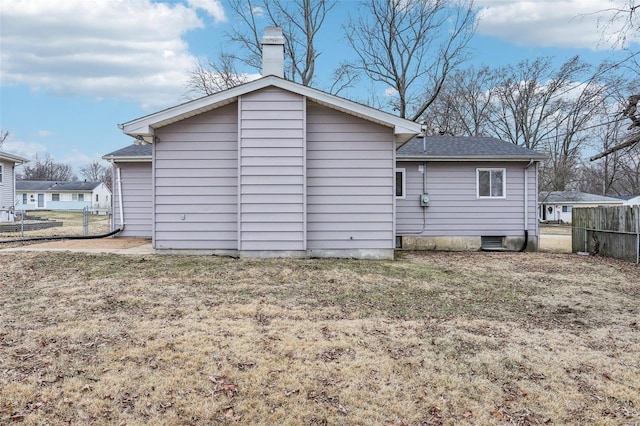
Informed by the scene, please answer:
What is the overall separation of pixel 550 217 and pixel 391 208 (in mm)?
35950

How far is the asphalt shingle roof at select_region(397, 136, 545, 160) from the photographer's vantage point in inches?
465

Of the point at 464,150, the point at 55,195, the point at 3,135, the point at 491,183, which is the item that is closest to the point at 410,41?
the point at 464,150

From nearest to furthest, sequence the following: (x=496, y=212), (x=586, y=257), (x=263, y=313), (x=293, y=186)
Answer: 1. (x=263, y=313)
2. (x=293, y=186)
3. (x=586, y=257)
4. (x=496, y=212)

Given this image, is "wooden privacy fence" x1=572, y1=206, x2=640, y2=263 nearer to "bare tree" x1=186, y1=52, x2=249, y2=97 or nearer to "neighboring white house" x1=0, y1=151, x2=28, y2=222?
"bare tree" x1=186, y1=52, x2=249, y2=97

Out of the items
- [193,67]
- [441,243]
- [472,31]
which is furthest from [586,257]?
[193,67]

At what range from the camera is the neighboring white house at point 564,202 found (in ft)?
117

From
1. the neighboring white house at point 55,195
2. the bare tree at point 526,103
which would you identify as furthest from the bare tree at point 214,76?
the neighboring white house at point 55,195

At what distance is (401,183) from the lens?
12.1 m

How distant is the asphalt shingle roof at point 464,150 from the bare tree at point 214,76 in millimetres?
13661

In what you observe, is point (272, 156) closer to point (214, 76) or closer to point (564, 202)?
point (214, 76)

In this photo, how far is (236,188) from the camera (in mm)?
8859

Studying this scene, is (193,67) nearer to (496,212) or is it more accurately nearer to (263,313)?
(496,212)

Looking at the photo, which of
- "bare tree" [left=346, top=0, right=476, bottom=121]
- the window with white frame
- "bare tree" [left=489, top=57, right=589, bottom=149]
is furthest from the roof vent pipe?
"bare tree" [left=489, top=57, right=589, bottom=149]

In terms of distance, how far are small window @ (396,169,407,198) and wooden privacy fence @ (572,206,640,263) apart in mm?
5394
